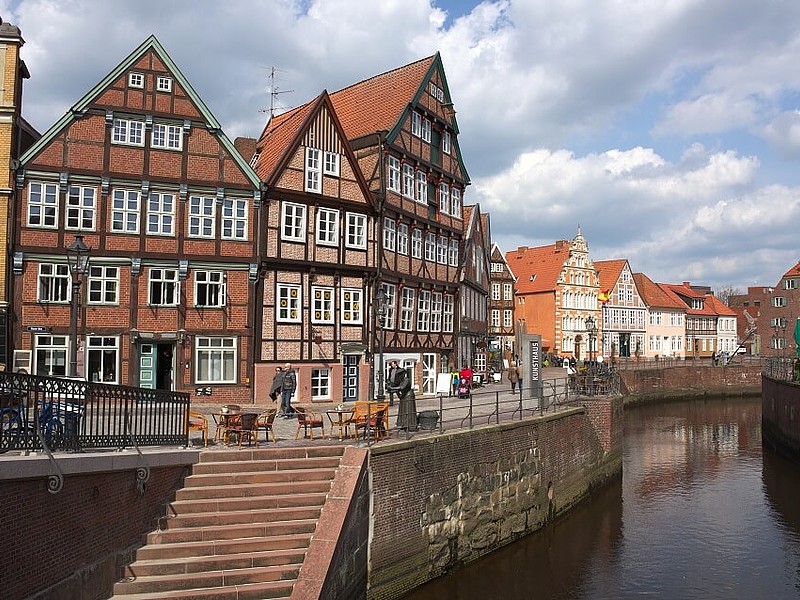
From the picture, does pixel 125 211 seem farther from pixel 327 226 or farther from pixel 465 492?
pixel 465 492

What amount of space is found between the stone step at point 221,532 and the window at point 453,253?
979 inches

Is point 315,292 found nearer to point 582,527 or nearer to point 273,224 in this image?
point 273,224

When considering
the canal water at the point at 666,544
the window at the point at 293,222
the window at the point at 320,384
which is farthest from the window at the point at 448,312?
the window at the point at 293,222

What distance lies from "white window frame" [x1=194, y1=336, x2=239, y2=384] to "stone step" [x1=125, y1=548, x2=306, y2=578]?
14.5 m

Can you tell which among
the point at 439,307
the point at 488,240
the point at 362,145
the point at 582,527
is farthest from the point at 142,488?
the point at 488,240

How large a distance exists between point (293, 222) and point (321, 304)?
323cm

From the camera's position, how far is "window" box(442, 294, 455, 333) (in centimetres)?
3575

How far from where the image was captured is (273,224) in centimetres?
2688

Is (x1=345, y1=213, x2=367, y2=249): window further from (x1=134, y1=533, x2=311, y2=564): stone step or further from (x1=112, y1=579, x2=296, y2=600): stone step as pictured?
(x1=112, y1=579, x2=296, y2=600): stone step

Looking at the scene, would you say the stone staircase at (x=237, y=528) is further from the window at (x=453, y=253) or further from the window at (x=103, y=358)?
the window at (x=453, y=253)

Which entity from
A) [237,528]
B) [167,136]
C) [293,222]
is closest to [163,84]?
[167,136]

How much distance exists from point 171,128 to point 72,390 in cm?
1694

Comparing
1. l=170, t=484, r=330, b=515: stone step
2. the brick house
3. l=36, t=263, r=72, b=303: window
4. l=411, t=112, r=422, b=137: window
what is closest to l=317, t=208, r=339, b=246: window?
the brick house

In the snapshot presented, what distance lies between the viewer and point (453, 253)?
120ft
